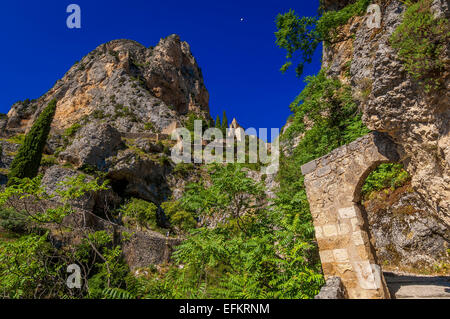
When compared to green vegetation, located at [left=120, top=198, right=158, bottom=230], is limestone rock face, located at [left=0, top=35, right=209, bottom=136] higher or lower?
higher

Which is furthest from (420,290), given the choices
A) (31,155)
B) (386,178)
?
(31,155)

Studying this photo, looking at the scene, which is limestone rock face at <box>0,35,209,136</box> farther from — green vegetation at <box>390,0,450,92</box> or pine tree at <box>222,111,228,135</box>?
green vegetation at <box>390,0,450,92</box>

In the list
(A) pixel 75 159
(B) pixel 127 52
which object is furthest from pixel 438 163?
(B) pixel 127 52

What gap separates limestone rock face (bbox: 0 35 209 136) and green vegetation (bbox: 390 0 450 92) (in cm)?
4012

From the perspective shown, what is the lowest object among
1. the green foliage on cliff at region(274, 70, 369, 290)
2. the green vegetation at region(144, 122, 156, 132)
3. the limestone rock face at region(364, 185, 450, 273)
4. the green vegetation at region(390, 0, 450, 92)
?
the limestone rock face at region(364, 185, 450, 273)

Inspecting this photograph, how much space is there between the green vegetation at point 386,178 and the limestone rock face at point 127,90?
36.4 meters

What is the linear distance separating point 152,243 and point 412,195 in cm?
1488

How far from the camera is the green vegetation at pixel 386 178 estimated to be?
8516 mm

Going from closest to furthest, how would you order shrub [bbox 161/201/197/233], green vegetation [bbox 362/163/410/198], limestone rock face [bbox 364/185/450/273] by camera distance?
limestone rock face [bbox 364/185/450/273], green vegetation [bbox 362/163/410/198], shrub [bbox 161/201/197/233]

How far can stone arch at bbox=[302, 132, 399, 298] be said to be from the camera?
4047mm

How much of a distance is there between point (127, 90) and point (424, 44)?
48.0 m

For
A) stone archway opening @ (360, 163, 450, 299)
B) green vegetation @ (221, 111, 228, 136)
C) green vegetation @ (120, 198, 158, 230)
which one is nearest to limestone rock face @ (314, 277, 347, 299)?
stone archway opening @ (360, 163, 450, 299)

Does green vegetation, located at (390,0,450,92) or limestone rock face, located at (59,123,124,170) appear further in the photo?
limestone rock face, located at (59,123,124,170)

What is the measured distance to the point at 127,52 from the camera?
49.7 metres
